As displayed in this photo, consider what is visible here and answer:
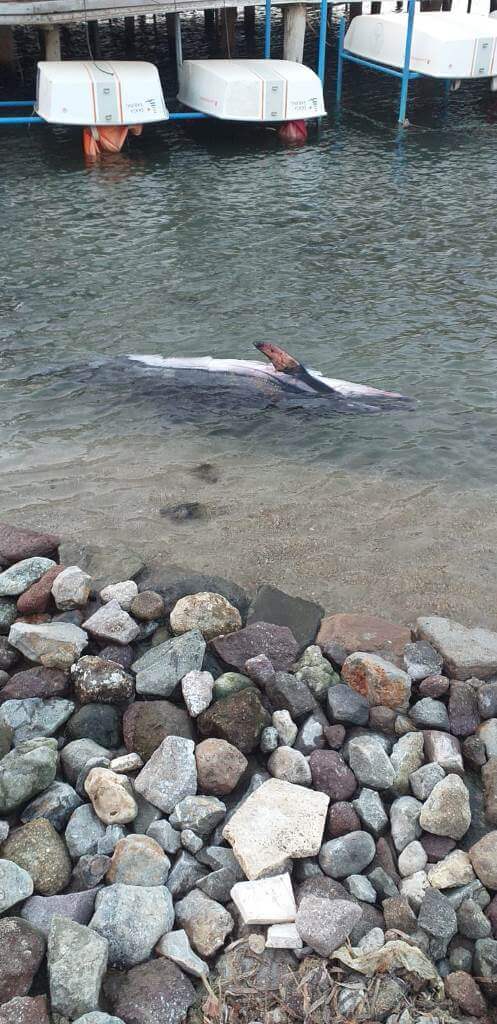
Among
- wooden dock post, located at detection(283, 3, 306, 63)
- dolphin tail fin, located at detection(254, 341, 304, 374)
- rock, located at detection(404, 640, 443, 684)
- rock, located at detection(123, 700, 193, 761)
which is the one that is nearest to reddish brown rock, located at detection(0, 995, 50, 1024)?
rock, located at detection(123, 700, 193, 761)

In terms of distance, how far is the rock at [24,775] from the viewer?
178 inches

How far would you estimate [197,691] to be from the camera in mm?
5203

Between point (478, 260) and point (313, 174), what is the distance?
252 inches

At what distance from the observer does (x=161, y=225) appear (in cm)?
1614

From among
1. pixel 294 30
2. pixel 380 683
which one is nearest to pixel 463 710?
pixel 380 683

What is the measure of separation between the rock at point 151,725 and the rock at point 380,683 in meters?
1.07

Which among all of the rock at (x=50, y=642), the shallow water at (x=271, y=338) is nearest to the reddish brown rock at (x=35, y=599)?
the rock at (x=50, y=642)

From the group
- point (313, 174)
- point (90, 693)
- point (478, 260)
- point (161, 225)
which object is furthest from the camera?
point (313, 174)

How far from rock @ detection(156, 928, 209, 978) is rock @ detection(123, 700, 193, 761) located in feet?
3.75

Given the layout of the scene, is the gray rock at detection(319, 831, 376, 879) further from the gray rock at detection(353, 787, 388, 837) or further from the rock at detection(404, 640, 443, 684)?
the rock at detection(404, 640, 443, 684)

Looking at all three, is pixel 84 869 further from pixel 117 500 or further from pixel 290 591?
pixel 117 500

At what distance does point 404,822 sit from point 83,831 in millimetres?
1626

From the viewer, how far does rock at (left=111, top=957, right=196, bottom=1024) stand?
12.0 feet

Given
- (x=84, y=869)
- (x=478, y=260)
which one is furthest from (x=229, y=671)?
(x=478, y=260)
